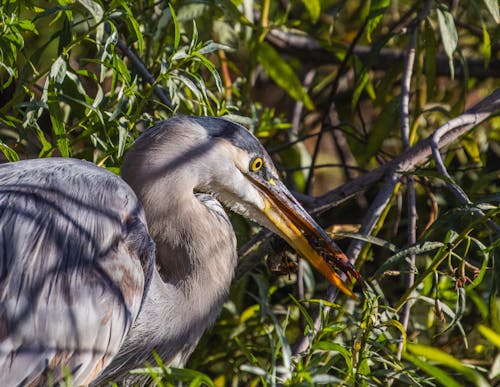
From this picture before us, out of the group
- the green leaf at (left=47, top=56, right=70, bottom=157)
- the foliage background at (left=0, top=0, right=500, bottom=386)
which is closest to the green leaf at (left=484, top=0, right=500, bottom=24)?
the foliage background at (left=0, top=0, right=500, bottom=386)

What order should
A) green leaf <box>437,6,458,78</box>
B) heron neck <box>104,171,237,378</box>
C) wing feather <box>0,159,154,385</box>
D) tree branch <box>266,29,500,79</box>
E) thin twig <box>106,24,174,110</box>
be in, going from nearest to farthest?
wing feather <box>0,159,154,385</box> → heron neck <box>104,171,237,378</box> → thin twig <box>106,24,174,110</box> → green leaf <box>437,6,458,78</box> → tree branch <box>266,29,500,79</box>

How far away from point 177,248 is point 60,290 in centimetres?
38

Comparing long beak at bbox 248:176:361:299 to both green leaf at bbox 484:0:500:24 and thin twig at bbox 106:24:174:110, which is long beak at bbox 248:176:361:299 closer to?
thin twig at bbox 106:24:174:110

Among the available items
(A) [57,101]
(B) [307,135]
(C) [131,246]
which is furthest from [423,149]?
(A) [57,101]

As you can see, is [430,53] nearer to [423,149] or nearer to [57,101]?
[423,149]

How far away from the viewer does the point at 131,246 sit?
2.21m

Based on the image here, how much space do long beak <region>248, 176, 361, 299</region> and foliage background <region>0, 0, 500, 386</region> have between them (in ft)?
0.30

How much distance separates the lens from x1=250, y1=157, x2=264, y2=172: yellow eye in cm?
248

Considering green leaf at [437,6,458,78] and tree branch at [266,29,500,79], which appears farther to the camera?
tree branch at [266,29,500,79]

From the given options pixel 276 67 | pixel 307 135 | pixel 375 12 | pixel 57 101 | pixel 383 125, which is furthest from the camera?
pixel 307 135

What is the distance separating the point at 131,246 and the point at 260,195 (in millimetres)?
464

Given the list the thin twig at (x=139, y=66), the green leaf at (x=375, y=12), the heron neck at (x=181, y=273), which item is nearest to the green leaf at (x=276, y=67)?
the green leaf at (x=375, y=12)

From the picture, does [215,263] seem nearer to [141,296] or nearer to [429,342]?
[141,296]

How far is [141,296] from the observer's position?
2.18 metres
